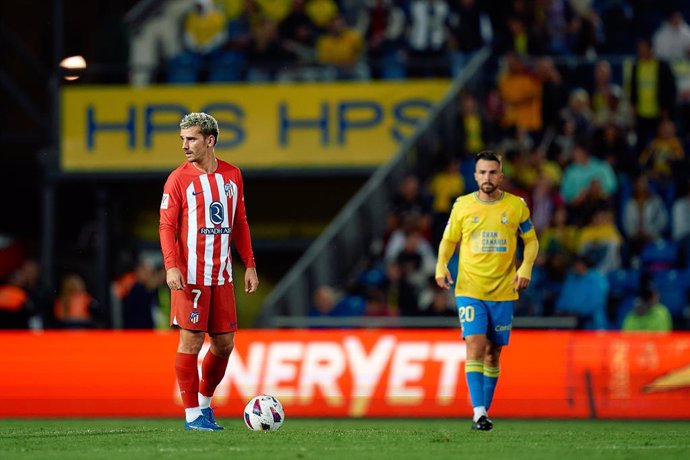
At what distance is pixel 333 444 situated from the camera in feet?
31.6

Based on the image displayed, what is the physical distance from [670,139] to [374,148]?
450cm

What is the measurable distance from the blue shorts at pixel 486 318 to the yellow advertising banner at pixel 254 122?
428 inches

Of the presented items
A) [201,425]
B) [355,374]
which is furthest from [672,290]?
[201,425]

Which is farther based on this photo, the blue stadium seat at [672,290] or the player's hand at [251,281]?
the blue stadium seat at [672,290]

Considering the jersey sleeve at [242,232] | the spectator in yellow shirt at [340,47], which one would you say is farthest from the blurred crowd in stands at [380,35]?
the jersey sleeve at [242,232]

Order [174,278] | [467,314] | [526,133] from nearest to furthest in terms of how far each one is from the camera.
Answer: [174,278], [467,314], [526,133]

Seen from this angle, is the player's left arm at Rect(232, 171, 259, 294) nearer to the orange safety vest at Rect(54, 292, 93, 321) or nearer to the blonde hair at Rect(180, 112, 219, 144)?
the blonde hair at Rect(180, 112, 219, 144)

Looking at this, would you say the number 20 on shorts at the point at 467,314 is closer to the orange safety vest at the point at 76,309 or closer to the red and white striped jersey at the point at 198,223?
the red and white striped jersey at the point at 198,223

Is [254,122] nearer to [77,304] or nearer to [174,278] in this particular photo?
[77,304]

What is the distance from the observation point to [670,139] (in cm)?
1970

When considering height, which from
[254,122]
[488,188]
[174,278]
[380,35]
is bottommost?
[174,278]

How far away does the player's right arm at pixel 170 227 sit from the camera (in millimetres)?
10039

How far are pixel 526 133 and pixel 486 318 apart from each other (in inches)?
373

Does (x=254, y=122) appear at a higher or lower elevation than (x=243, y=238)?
higher
